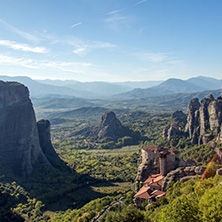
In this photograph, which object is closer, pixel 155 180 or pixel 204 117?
pixel 155 180

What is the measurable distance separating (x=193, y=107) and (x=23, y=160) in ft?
229

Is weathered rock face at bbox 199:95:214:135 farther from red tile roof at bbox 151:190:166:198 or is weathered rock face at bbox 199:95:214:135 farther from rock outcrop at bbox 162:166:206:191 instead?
red tile roof at bbox 151:190:166:198

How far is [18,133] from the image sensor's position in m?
69.1

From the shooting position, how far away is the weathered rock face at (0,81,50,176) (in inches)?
2616

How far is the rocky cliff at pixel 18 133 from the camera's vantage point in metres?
66.4

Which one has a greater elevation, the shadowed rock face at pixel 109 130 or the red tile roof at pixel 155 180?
the red tile roof at pixel 155 180

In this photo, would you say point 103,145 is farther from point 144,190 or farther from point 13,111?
point 144,190

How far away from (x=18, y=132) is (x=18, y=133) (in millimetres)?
320

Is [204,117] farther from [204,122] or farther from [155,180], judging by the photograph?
[155,180]

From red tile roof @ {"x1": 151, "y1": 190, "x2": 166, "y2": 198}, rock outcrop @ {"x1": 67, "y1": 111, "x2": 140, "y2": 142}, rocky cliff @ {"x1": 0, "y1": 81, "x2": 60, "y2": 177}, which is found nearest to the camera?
red tile roof @ {"x1": 151, "y1": 190, "x2": 166, "y2": 198}

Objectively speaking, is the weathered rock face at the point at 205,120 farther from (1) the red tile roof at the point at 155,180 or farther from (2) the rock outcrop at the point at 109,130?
(2) the rock outcrop at the point at 109,130

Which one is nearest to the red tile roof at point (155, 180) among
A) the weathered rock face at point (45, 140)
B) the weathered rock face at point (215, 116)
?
the weathered rock face at point (215, 116)

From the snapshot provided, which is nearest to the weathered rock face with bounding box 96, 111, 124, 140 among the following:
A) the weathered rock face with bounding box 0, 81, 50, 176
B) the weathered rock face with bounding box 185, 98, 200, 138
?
the weathered rock face with bounding box 185, 98, 200, 138

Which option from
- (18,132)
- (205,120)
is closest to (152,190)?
(18,132)
